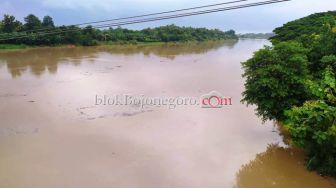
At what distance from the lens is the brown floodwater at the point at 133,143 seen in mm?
8305

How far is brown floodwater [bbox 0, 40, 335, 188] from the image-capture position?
8.30 metres

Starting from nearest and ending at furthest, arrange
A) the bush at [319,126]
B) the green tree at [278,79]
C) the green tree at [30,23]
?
the bush at [319,126] < the green tree at [278,79] < the green tree at [30,23]

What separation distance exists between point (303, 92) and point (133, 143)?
5.24m

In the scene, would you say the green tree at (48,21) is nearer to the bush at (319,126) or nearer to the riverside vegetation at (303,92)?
the riverside vegetation at (303,92)

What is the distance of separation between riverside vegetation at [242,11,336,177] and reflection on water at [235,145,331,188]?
0.33m

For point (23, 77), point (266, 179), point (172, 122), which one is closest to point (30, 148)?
point (172, 122)

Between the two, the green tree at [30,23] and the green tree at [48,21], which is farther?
the green tree at [48,21]

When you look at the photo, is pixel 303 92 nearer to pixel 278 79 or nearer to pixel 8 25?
pixel 278 79

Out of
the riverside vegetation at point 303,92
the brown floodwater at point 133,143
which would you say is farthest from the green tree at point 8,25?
the riverside vegetation at point 303,92

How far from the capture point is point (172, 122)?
12.5m

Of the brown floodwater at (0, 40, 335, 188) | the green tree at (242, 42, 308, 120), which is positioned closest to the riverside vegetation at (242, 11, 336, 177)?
the green tree at (242, 42, 308, 120)

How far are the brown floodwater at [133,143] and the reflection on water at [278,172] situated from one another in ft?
0.08

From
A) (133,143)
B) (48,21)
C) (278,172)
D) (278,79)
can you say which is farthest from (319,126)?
(48,21)

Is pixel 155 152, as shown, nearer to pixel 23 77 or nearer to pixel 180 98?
pixel 180 98
